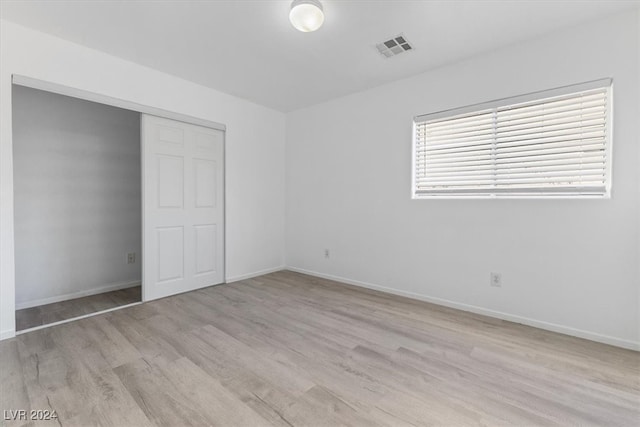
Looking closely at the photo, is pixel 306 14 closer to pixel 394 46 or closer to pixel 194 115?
pixel 394 46

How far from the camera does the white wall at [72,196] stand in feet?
9.84

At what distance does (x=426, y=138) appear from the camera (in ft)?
10.5

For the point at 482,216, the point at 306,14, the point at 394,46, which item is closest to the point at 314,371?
the point at 482,216

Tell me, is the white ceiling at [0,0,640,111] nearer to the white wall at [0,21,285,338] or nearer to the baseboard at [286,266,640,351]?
the white wall at [0,21,285,338]

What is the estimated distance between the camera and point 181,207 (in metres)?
3.39

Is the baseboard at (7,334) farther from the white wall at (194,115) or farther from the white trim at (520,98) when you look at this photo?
the white trim at (520,98)

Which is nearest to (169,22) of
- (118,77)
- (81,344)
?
(118,77)

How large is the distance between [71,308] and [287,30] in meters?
3.50

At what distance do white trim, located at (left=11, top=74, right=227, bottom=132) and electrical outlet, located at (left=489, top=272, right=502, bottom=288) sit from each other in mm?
3610

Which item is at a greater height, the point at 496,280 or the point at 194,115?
the point at 194,115

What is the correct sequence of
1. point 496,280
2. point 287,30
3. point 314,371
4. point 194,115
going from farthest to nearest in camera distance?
point 194,115 < point 496,280 < point 287,30 < point 314,371

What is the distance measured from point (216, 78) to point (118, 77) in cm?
97

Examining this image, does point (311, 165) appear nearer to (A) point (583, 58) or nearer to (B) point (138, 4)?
(B) point (138, 4)

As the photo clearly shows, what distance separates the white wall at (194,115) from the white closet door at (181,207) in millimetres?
183
